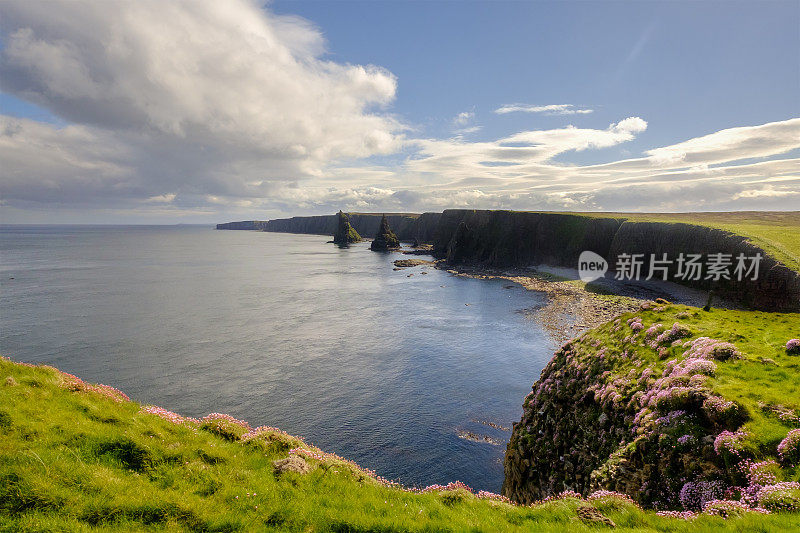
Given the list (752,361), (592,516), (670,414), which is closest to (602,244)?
(752,361)

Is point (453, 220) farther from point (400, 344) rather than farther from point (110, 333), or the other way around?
point (110, 333)

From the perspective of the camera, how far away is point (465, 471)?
29.5 meters

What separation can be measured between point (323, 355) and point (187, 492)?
143 ft

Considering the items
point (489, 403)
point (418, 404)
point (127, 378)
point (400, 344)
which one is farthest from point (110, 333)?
point (489, 403)

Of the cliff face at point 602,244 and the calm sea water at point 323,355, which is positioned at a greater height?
the cliff face at point 602,244

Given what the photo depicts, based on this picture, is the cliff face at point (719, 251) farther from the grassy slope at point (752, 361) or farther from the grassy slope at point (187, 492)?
the grassy slope at point (187, 492)

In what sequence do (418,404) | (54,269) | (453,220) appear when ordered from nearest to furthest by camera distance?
1. (418,404)
2. (54,269)
3. (453,220)

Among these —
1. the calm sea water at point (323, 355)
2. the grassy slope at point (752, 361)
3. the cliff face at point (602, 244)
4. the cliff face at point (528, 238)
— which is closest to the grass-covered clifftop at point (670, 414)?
the grassy slope at point (752, 361)

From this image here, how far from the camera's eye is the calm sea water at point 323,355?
3431 centimetres

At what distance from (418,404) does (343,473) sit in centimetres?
2801

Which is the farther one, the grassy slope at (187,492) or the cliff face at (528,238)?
the cliff face at (528,238)

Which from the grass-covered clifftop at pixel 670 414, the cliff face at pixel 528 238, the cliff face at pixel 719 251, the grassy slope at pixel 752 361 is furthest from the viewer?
the cliff face at pixel 528 238

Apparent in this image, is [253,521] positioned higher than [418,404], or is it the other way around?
[253,521]

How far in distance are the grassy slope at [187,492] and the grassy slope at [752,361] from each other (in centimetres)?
424
